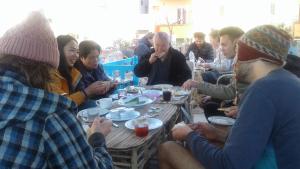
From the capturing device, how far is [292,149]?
3.75 ft

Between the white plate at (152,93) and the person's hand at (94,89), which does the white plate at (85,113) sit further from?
the white plate at (152,93)

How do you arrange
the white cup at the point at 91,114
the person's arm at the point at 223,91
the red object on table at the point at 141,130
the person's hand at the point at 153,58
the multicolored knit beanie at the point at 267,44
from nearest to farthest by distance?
the multicolored knit beanie at the point at 267,44 → the red object on table at the point at 141,130 → the white cup at the point at 91,114 → the person's arm at the point at 223,91 → the person's hand at the point at 153,58

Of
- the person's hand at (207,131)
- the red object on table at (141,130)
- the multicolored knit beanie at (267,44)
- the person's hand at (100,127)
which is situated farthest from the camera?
the person's hand at (207,131)

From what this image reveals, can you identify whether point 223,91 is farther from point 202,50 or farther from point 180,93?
point 202,50

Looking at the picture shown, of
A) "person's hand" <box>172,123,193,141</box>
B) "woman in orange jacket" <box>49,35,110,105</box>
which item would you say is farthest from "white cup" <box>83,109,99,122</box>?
"person's hand" <box>172,123,193,141</box>

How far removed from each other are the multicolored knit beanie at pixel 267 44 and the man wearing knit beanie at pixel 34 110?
77 cm

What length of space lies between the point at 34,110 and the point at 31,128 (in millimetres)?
58

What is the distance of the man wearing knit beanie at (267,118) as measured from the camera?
1.12m

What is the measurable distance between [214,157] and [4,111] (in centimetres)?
83

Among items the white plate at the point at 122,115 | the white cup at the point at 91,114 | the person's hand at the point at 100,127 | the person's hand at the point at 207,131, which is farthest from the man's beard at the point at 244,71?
the white cup at the point at 91,114

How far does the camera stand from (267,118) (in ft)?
3.65

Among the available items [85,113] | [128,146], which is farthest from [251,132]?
[85,113]

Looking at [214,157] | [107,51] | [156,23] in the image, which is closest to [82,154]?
[214,157]

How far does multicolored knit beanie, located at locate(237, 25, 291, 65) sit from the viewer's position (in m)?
1.23
